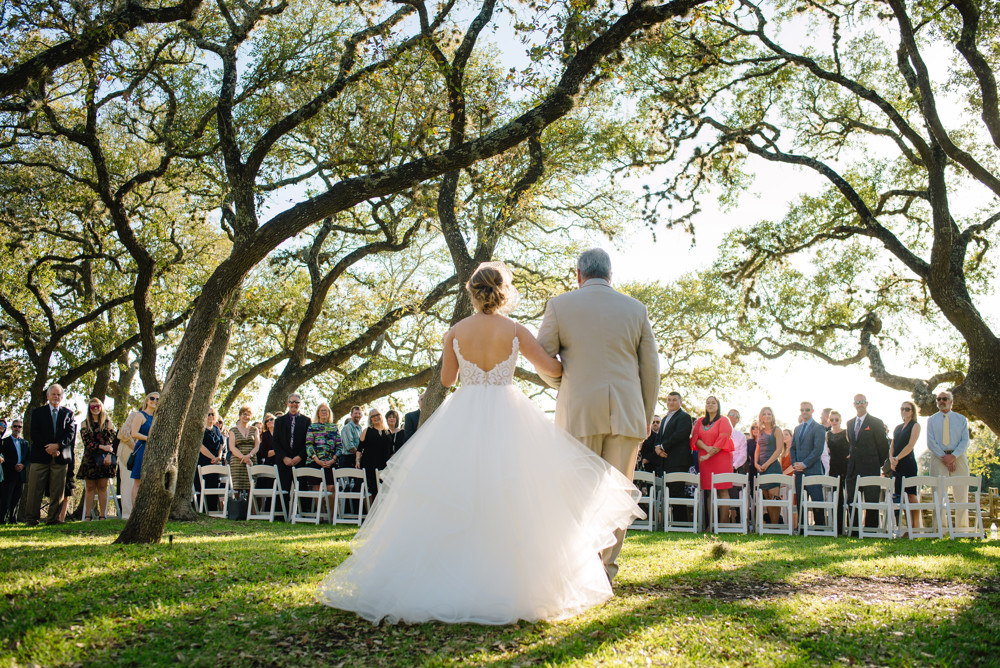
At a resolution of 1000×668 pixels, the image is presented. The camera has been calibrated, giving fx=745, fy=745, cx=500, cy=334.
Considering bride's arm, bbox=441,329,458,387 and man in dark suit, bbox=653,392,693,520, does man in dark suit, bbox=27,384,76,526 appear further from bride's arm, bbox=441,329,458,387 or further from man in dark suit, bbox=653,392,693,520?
man in dark suit, bbox=653,392,693,520

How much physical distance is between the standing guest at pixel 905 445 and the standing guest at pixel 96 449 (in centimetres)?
1301

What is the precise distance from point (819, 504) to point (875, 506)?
0.81 meters

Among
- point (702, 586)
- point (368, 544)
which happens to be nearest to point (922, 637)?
point (702, 586)

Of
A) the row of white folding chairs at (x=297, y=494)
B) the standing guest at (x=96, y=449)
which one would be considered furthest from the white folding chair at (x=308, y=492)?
the standing guest at (x=96, y=449)

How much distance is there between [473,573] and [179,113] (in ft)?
50.9

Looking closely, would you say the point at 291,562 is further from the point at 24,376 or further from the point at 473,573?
the point at 24,376

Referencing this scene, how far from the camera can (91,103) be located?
1249 cm

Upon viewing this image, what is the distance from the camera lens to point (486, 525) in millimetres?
4609

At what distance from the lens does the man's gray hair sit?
5.79 m

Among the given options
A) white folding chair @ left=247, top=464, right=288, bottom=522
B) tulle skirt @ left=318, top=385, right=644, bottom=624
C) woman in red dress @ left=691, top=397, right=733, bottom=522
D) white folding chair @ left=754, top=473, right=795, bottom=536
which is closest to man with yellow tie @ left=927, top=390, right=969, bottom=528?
white folding chair @ left=754, top=473, right=795, bottom=536

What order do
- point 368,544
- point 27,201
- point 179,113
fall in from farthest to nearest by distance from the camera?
point 27,201
point 179,113
point 368,544

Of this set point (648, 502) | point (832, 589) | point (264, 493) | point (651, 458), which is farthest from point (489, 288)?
point (264, 493)

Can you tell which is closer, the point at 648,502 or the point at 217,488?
the point at 648,502

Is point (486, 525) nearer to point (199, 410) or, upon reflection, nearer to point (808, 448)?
point (199, 410)
